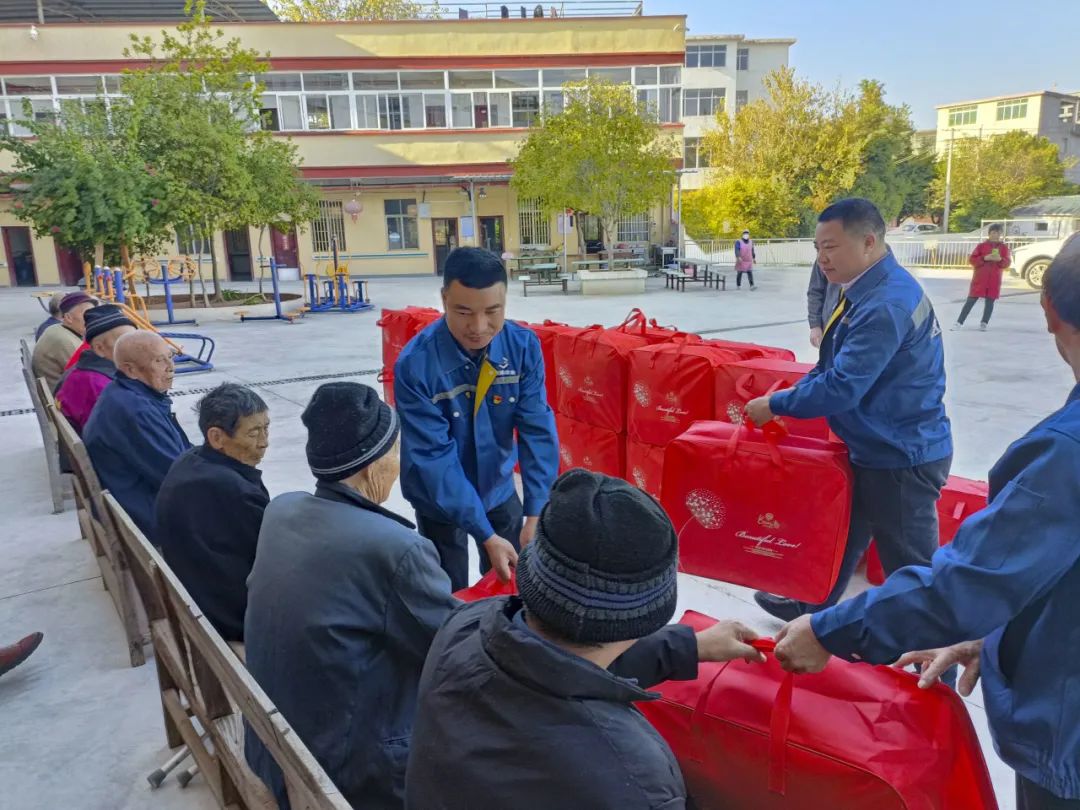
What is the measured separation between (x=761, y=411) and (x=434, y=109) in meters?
29.1

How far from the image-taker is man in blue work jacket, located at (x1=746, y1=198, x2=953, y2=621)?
2.65m

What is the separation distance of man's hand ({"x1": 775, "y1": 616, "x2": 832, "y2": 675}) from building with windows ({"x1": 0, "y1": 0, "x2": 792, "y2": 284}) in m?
27.1

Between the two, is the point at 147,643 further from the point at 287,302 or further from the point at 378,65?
the point at 378,65

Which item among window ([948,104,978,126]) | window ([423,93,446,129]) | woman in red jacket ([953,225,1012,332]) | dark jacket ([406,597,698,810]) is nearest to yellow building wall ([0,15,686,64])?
window ([423,93,446,129])

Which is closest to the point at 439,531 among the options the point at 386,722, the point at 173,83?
the point at 386,722

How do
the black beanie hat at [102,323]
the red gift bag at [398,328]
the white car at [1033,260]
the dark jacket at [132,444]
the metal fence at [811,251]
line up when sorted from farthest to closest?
the metal fence at [811,251] → the white car at [1033,260] → the red gift bag at [398,328] → the black beanie hat at [102,323] → the dark jacket at [132,444]

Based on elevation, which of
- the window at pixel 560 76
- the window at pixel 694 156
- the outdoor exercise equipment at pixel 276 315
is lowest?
the outdoor exercise equipment at pixel 276 315

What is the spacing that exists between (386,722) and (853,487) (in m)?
1.99

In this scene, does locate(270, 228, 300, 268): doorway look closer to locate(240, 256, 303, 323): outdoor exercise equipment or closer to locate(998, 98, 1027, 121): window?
locate(240, 256, 303, 323): outdoor exercise equipment

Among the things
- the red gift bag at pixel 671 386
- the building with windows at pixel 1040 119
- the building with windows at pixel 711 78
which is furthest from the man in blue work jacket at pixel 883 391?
the building with windows at pixel 1040 119

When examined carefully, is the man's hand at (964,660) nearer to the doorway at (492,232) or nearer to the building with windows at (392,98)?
the building with windows at (392,98)

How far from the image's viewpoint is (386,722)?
5.60 feet

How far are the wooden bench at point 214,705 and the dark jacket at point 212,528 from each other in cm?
11

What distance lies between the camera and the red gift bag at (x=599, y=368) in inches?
188
